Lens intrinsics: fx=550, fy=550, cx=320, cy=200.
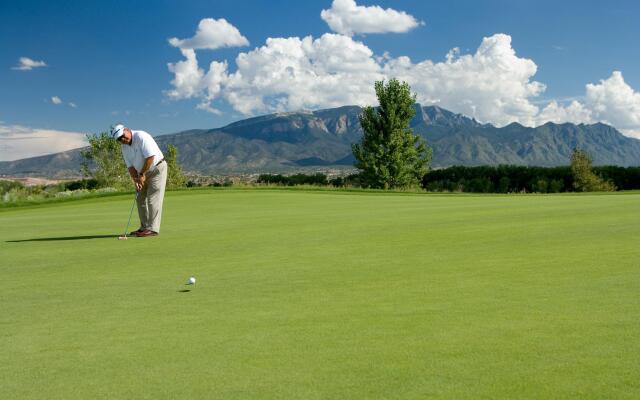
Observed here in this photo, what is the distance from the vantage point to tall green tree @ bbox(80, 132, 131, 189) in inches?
2566

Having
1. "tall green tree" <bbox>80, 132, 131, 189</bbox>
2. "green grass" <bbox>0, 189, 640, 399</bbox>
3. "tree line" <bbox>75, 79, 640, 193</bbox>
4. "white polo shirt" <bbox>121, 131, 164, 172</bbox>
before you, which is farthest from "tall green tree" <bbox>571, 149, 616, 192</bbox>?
"green grass" <bbox>0, 189, 640, 399</bbox>

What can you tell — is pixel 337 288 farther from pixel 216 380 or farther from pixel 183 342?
pixel 216 380

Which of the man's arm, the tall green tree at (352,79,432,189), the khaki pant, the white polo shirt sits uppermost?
the tall green tree at (352,79,432,189)

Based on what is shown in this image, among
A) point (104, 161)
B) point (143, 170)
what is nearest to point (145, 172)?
point (143, 170)

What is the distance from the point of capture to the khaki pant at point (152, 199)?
11.4 metres

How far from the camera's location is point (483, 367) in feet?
10.5

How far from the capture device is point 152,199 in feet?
38.0

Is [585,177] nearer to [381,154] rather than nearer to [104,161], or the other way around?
[381,154]

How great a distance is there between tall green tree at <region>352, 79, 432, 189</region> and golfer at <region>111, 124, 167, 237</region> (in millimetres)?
50568

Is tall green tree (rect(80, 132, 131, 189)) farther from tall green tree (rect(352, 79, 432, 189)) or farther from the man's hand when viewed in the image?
the man's hand

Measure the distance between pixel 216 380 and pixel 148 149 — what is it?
29.4 feet

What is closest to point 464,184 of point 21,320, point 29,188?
point 29,188

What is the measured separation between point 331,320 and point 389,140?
2333 inches

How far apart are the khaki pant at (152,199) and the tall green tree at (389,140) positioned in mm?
50483
